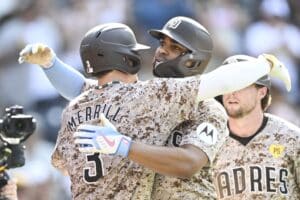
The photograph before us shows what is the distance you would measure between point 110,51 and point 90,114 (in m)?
0.36

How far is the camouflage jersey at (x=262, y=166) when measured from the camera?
7.28 m

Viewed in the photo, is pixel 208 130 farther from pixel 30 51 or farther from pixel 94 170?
pixel 30 51

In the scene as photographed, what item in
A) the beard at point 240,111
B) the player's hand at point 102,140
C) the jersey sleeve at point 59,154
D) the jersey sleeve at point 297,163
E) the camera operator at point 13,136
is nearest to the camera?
the player's hand at point 102,140

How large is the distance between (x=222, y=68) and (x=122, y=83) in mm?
544

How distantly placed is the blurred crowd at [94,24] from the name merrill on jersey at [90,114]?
4.51 m

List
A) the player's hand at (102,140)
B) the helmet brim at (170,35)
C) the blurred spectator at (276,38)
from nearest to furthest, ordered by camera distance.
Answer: the player's hand at (102,140) → the helmet brim at (170,35) → the blurred spectator at (276,38)

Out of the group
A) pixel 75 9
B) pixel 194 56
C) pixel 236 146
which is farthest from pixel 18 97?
pixel 194 56

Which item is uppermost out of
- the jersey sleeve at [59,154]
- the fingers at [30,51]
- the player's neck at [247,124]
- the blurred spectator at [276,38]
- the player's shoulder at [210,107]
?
the fingers at [30,51]

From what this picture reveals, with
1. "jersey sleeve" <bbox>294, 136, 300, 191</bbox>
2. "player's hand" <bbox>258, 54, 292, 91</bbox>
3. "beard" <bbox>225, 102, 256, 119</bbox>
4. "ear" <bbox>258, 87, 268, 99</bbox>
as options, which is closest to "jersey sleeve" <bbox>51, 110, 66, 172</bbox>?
"player's hand" <bbox>258, 54, 292, 91</bbox>

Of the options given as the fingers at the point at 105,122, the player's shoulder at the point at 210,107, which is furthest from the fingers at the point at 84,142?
the player's shoulder at the point at 210,107

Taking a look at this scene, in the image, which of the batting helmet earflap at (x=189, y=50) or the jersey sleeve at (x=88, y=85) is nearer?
the batting helmet earflap at (x=189, y=50)

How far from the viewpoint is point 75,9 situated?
40.6ft

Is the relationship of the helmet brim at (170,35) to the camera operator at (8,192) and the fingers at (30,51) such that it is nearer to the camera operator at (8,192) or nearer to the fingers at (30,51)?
the fingers at (30,51)

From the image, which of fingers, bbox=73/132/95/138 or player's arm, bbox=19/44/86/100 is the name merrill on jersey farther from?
player's arm, bbox=19/44/86/100
